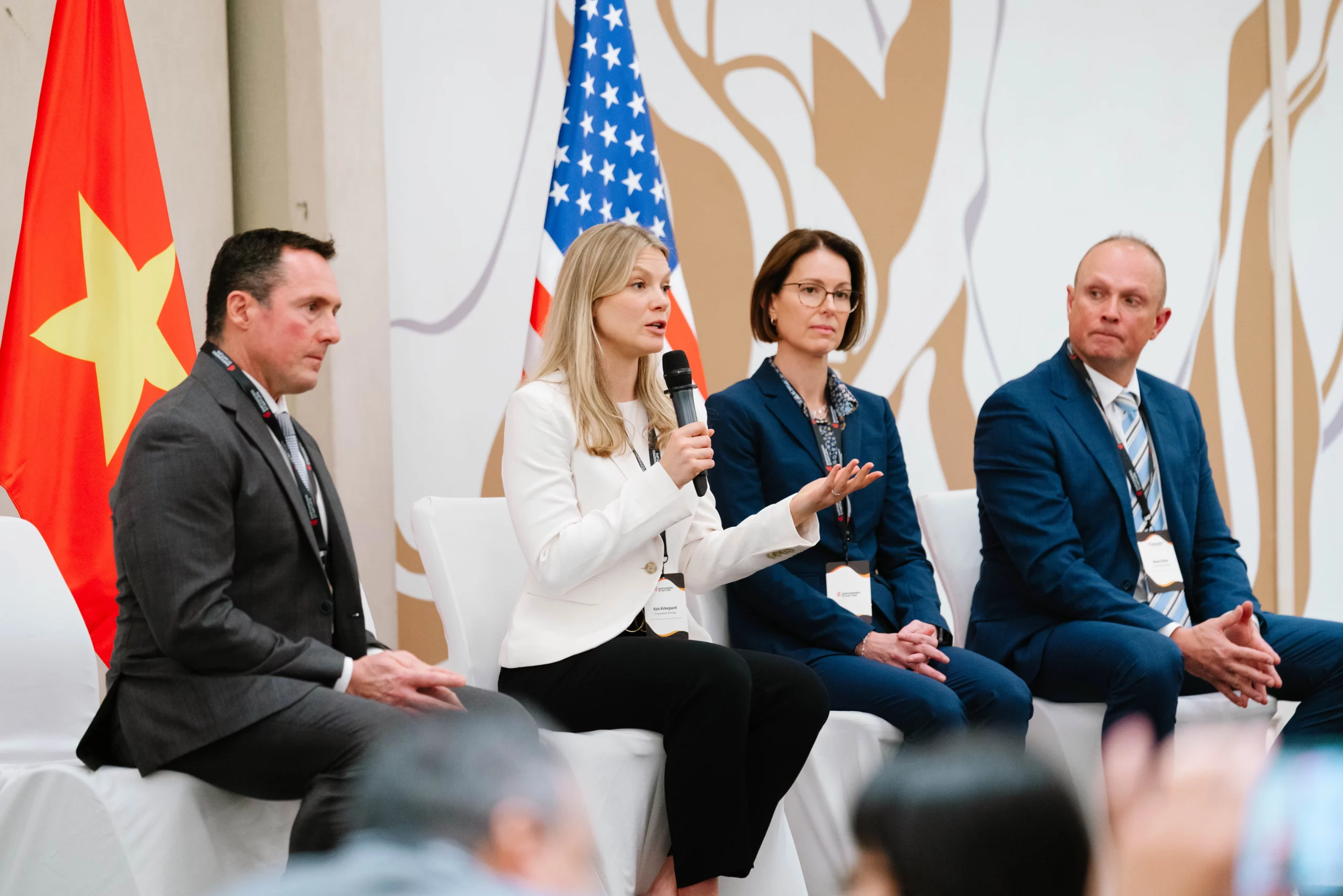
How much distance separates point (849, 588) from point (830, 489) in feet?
1.16

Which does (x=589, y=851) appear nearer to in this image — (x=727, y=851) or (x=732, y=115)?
(x=727, y=851)

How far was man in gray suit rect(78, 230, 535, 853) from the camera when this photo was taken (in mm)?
1883

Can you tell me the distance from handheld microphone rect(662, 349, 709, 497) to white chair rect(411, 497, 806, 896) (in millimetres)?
509

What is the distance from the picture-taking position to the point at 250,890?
1.43ft

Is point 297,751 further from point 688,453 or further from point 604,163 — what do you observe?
point 604,163

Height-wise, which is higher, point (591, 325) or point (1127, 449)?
point (591, 325)

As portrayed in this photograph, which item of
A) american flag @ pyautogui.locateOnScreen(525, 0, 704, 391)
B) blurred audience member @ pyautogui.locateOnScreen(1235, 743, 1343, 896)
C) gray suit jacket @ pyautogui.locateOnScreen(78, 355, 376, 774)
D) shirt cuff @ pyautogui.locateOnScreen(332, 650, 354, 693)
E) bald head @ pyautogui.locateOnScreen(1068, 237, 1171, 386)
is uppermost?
american flag @ pyautogui.locateOnScreen(525, 0, 704, 391)

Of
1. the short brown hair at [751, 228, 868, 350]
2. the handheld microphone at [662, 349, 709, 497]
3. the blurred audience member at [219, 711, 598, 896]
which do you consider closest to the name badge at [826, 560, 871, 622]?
the handheld microphone at [662, 349, 709, 497]

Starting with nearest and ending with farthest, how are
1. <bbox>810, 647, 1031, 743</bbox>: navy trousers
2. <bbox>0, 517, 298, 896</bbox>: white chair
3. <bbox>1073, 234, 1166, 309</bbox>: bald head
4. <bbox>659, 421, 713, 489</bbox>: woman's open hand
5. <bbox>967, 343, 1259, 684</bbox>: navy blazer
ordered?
<bbox>0, 517, 298, 896</bbox>: white chair → <bbox>659, 421, 713, 489</bbox>: woman's open hand → <bbox>810, 647, 1031, 743</bbox>: navy trousers → <bbox>967, 343, 1259, 684</bbox>: navy blazer → <bbox>1073, 234, 1166, 309</bbox>: bald head

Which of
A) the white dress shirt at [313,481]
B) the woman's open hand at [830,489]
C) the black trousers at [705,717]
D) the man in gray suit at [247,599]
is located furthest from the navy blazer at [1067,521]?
the white dress shirt at [313,481]

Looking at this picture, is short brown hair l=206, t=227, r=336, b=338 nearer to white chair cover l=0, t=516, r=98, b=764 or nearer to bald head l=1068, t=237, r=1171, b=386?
white chair cover l=0, t=516, r=98, b=764

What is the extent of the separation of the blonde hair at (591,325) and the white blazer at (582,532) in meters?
0.03

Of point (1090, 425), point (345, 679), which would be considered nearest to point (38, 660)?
point (345, 679)

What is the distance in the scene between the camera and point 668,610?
96.0 inches
